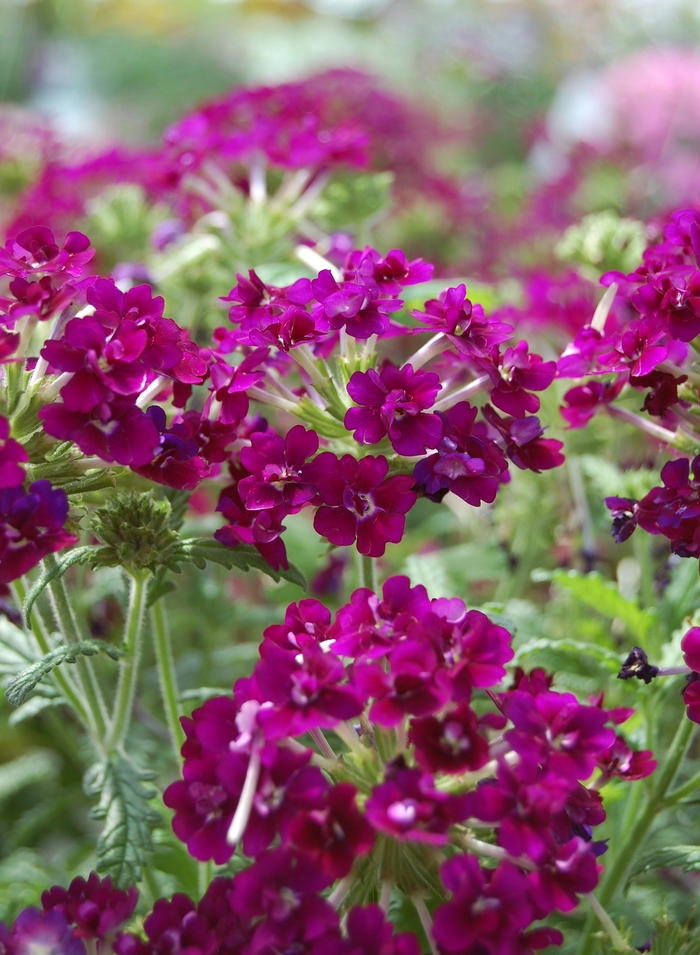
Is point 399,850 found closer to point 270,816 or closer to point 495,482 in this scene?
point 270,816

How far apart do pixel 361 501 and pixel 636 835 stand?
767mm

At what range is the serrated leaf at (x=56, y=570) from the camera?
1.16m

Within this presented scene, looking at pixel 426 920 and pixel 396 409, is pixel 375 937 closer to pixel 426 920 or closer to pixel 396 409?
pixel 426 920

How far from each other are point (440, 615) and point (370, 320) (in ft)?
1.40

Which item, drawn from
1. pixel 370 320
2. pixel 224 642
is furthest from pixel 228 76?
pixel 370 320

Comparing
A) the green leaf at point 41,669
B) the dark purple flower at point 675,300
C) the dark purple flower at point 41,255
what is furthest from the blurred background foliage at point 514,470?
the dark purple flower at point 41,255

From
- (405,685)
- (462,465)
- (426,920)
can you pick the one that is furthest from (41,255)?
(426,920)

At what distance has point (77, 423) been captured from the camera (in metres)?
1.11

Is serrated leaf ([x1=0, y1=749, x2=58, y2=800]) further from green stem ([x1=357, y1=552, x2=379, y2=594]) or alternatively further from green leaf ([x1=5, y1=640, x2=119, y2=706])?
green stem ([x1=357, y1=552, x2=379, y2=594])

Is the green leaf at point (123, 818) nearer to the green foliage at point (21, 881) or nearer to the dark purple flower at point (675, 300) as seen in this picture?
the green foliage at point (21, 881)

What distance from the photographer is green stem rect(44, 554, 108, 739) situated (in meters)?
1.31

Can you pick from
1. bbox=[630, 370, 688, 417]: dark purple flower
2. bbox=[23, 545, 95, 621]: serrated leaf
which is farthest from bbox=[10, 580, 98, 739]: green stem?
bbox=[630, 370, 688, 417]: dark purple flower

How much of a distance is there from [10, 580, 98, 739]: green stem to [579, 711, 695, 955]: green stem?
862 millimetres

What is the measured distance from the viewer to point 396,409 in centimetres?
121
